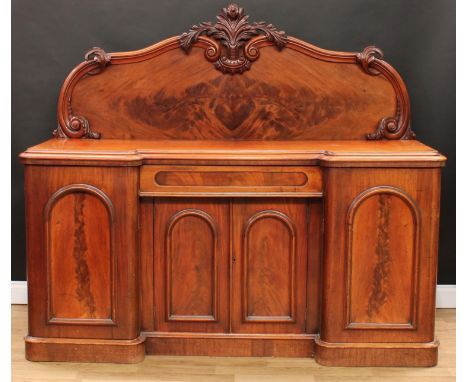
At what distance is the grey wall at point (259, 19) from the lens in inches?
141

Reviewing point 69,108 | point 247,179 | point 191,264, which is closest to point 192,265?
point 191,264

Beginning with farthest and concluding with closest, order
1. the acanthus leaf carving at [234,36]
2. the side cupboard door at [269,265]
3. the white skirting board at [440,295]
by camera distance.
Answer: the white skirting board at [440,295] → the acanthus leaf carving at [234,36] → the side cupboard door at [269,265]

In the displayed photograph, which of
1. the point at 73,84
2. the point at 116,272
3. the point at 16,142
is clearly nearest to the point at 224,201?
the point at 116,272

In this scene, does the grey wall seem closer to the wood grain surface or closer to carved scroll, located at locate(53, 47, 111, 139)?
carved scroll, located at locate(53, 47, 111, 139)

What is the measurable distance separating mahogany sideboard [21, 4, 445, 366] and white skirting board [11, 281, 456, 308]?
31.2 inches

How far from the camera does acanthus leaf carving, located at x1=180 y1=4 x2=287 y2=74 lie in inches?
135

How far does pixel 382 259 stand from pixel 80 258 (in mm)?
1296

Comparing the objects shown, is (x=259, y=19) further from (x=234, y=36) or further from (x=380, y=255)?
(x=380, y=255)

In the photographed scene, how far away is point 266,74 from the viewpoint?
3486 mm

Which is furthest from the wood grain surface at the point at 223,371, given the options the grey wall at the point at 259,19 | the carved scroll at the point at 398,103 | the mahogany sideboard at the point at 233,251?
the grey wall at the point at 259,19

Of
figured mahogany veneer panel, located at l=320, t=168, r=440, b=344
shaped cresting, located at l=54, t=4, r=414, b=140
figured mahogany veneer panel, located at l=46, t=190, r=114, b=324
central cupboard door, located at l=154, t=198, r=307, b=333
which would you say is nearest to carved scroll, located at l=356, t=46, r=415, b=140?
shaped cresting, located at l=54, t=4, r=414, b=140

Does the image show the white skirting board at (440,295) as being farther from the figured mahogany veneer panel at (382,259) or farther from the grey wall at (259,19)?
the figured mahogany veneer panel at (382,259)

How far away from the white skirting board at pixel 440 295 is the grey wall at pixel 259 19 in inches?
23.5

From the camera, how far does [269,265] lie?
10.1ft
